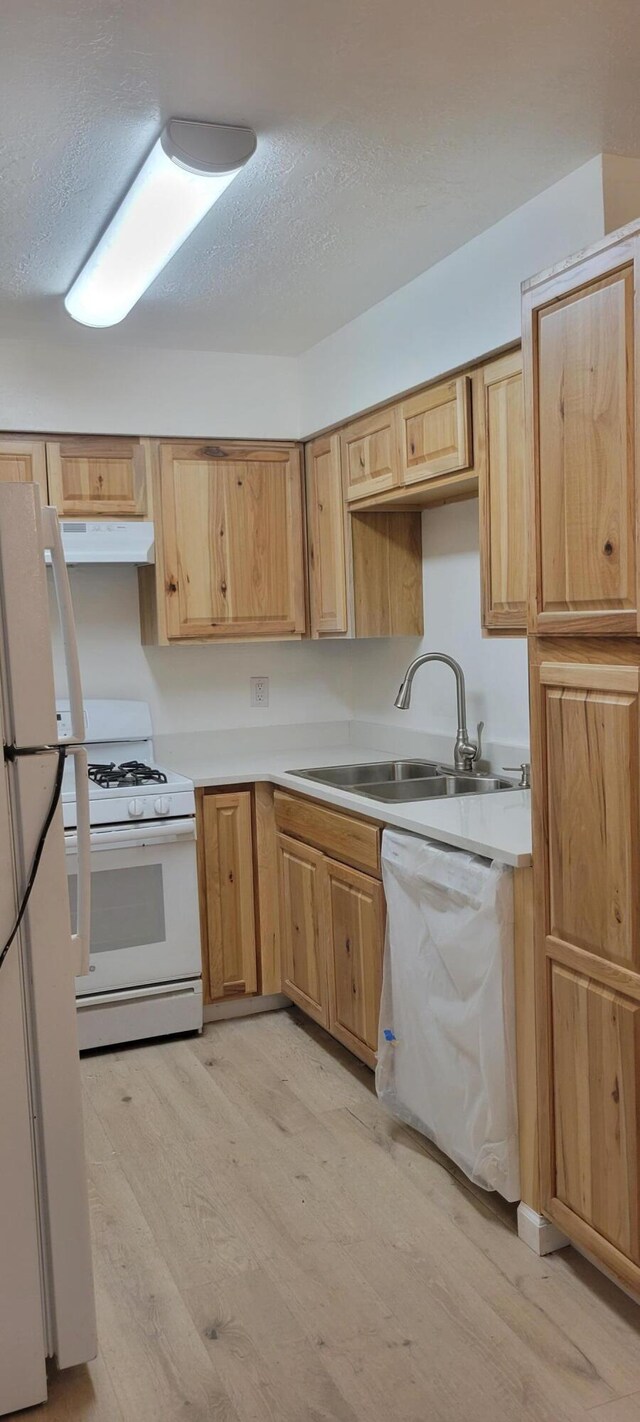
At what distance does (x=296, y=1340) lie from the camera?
6.78 feet

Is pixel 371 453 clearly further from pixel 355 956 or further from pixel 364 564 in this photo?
pixel 355 956

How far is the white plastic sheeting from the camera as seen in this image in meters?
2.34

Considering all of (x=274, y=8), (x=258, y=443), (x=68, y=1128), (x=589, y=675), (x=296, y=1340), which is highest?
(x=274, y=8)

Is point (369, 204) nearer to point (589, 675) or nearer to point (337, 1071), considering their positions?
point (589, 675)

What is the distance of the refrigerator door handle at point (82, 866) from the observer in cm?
199

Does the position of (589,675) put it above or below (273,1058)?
above

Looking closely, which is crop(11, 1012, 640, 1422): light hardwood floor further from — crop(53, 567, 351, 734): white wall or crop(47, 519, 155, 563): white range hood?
crop(47, 519, 155, 563): white range hood

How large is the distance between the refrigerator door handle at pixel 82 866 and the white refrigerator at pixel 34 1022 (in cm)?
5

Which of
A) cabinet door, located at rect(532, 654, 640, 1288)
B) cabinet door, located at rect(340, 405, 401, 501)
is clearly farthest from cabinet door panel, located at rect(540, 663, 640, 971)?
cabinet door, located at rect(340, 405, 401, 501)

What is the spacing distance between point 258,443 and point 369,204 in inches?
58.0

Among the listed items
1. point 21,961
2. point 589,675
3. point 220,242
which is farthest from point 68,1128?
point 220,242

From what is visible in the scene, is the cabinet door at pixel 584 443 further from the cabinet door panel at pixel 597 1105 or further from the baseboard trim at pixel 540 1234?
the baseboard trim at pixel 540 1234

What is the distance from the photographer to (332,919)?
3.29m

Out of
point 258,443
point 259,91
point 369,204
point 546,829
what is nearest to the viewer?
point 259,91
